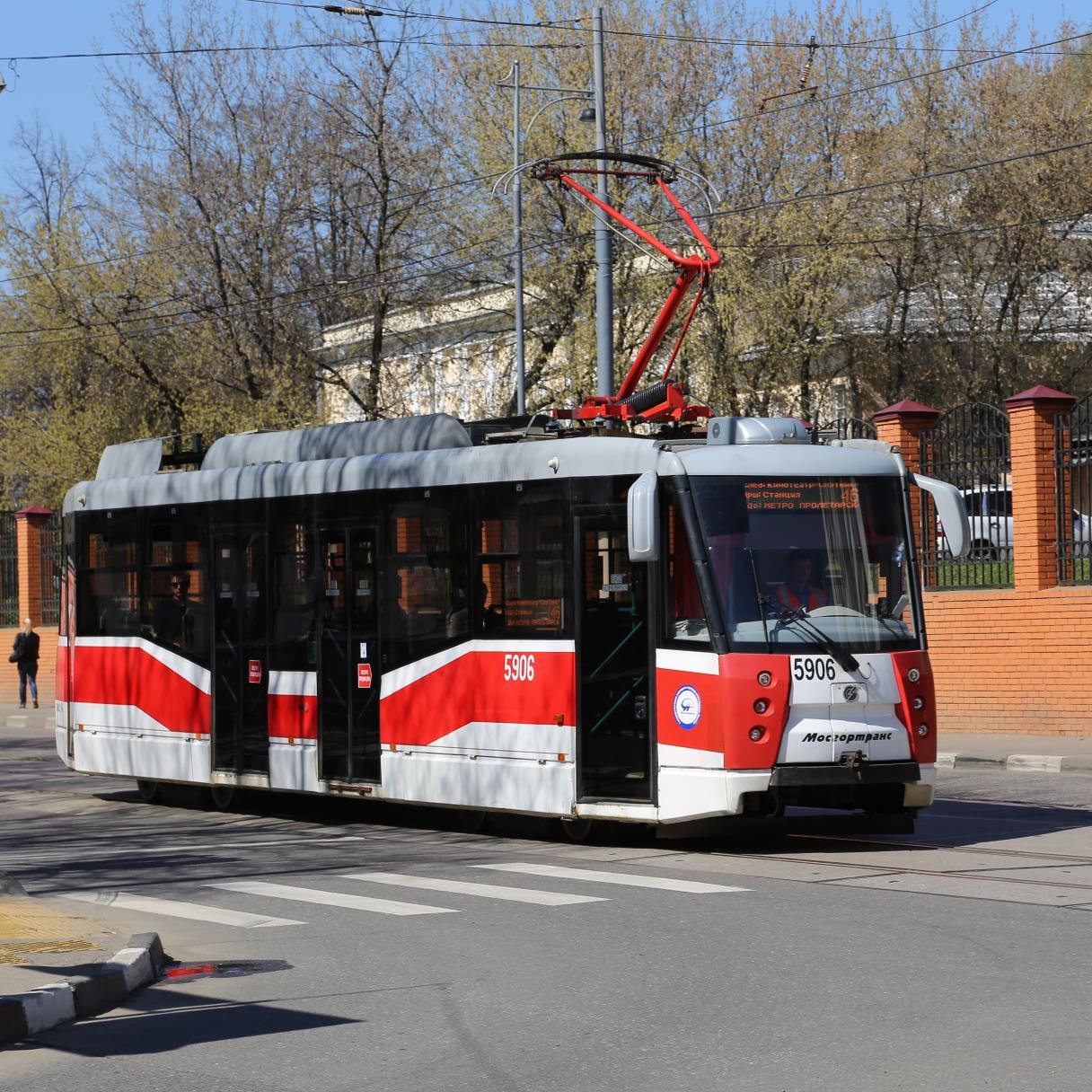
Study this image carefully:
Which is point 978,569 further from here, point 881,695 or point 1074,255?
point 1074,255

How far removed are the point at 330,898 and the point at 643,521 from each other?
3168 millimetres

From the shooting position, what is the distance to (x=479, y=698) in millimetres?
14461

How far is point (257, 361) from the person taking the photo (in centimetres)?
3878

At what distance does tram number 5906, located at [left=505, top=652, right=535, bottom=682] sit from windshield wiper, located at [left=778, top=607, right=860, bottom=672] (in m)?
1.99

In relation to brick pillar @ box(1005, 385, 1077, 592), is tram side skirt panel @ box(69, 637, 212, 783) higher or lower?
lower

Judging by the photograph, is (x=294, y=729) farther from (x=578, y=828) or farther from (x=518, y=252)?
(x=518, y=252)

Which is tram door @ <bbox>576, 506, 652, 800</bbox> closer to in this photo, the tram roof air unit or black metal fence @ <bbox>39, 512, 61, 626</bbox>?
the tram roof air unit

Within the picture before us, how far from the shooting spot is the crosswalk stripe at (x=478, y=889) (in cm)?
1117

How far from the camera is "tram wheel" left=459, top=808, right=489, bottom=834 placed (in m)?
15.4

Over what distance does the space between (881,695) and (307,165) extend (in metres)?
27.0

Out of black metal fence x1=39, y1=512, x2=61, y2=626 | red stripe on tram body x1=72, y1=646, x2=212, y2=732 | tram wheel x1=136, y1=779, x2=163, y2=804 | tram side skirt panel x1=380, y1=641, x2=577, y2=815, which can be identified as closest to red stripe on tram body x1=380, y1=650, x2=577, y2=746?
tram side skirt panel x1=380, y1=641, x2=577, y2=815

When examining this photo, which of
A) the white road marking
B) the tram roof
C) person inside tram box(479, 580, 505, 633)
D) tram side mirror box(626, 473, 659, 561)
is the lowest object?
the white road marking

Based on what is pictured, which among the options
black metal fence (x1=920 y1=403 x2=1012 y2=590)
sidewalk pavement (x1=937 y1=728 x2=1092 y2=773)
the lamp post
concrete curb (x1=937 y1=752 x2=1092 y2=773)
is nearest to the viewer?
concrete curb (x1=937 y1=752 x2=1092 y2=773)

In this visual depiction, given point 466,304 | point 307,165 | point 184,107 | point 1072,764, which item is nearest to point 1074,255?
point 466,304
